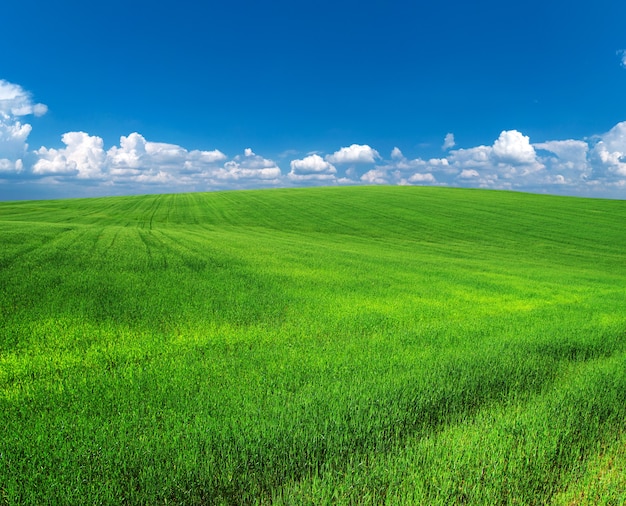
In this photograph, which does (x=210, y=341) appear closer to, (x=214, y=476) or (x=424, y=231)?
(x=214, y=476)

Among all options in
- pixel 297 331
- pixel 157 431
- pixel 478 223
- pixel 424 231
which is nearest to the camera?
pixel 157 431

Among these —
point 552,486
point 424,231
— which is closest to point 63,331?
point 552,486

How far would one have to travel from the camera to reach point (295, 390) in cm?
531

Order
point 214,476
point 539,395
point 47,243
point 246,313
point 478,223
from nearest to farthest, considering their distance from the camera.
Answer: point 214,476 < point 539,395 < point 246,313 < point 47,243 < point 478,223

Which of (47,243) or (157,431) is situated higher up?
(47,243)

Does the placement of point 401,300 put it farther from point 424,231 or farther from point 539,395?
point 424,231

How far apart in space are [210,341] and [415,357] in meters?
3.84

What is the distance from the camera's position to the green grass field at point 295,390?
3701 millimetres

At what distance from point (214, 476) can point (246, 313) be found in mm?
5424

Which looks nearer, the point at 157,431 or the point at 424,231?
the point at 157,431

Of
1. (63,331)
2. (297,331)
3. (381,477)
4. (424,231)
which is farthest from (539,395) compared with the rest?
(424,231)

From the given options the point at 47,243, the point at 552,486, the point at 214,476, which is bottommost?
the point at 552,486

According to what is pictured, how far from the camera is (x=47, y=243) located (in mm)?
16484

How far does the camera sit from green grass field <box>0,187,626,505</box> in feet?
12.1
